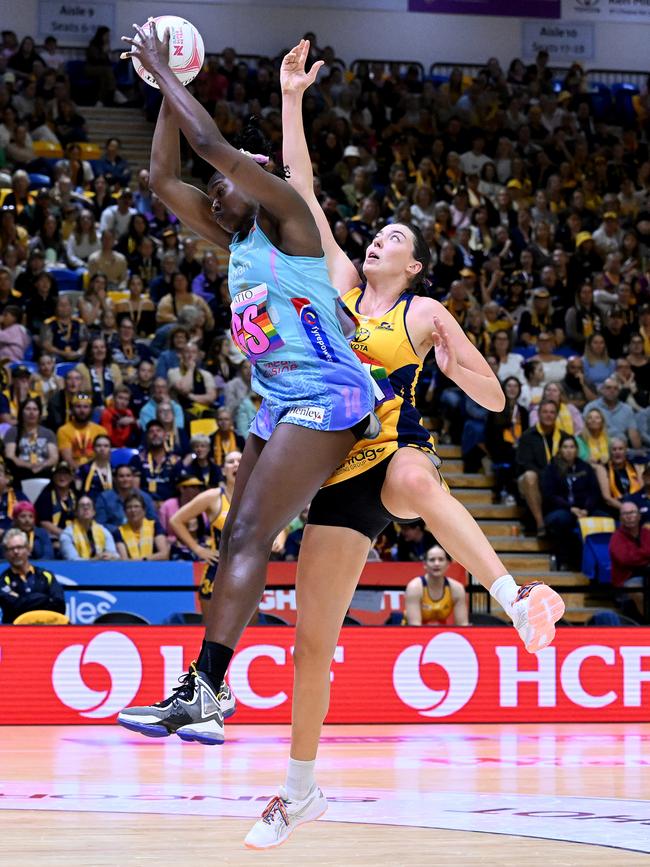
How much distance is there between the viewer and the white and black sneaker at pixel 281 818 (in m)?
4.73

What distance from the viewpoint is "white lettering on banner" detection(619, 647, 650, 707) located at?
10.5 m

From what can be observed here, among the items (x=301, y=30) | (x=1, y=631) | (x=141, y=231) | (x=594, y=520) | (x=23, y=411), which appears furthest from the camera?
(x=301, y=30)

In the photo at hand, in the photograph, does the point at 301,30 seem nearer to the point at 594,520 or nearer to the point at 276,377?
the point at 594,520

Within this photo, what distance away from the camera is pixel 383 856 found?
15.6ft

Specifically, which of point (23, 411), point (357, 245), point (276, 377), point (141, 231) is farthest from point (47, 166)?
point (276, 377)

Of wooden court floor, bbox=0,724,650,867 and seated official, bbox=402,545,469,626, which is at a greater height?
seated official, bbox=402,545,469,626

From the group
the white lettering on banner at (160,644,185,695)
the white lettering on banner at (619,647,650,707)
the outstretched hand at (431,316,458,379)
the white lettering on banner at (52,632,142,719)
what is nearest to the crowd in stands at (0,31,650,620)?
the white lettering on banner at (52,632,142,719)

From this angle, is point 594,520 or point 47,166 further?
point 47,166

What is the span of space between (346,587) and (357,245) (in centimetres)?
1136

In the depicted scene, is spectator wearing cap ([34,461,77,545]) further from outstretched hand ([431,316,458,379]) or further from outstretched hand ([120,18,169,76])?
outstretched hand ([120,18,169,76])

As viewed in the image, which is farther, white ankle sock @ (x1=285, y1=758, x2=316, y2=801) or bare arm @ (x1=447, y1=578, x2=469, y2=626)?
bare arm @ (x1=447, y1=578, x2=469, y2=626)

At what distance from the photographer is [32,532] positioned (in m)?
11.3

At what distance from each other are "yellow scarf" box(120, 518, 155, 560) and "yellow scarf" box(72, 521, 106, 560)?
0.23 meters

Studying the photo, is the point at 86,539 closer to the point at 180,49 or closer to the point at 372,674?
the point at 372,674
